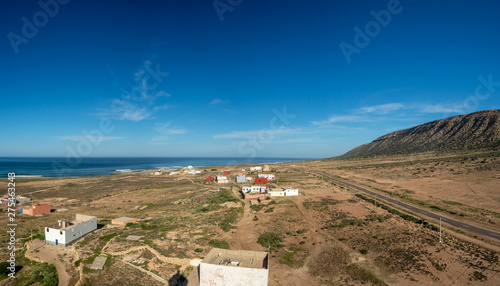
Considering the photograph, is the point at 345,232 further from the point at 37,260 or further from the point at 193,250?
the point at 37,260

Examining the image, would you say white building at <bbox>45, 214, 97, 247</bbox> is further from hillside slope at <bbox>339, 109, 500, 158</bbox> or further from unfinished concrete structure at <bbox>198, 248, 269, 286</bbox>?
hillside slope at <bbox>339, 109, 500, 158</bbox>

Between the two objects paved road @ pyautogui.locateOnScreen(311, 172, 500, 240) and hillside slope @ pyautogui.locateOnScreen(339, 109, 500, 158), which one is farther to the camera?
hillside slope @ pyautogui.locateOnScreen(339, 109, 500, 158)

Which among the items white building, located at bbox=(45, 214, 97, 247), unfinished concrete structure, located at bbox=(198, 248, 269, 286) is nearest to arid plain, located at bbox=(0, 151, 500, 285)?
white building, located at bbox=(45, 214, 97, 247)

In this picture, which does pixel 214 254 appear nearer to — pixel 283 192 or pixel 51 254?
pixel 51 254

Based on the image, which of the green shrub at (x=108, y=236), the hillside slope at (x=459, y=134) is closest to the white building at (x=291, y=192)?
the green shrub at (x=108, y=236)

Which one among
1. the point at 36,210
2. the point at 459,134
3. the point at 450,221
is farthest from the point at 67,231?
the point at 459,134

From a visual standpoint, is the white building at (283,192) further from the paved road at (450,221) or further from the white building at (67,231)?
the white building at (67,231)

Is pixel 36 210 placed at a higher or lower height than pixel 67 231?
lower

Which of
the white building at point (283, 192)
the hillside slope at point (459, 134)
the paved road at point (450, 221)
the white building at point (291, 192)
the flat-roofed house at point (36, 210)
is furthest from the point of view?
the hillside slope at point (459, 134)
